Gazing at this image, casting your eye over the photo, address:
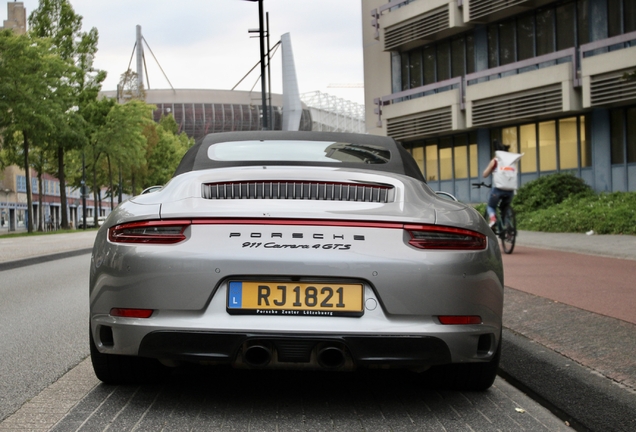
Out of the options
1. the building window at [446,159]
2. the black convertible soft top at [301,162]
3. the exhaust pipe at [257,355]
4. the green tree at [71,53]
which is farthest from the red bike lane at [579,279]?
A: the green tree at [71,53]

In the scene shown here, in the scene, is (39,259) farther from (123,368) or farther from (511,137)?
(511,137)

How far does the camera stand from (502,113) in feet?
99.1

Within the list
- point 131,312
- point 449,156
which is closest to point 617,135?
point 449,156

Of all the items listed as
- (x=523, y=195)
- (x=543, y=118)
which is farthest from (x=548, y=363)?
(x=543, y=118)

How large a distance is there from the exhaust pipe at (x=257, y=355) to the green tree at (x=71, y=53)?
34.8 meters

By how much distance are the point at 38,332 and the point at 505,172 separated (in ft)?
29.5

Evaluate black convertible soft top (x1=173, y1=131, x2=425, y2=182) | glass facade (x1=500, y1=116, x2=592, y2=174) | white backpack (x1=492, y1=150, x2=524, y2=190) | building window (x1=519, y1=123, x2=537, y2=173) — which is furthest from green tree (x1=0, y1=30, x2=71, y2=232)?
black convertible soft top (x1=173, y1=131, x2=425, y2=182)

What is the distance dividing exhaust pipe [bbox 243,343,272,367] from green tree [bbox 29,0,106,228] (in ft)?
114

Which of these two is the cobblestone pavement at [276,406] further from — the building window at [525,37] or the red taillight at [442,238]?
the building window at [525,37]

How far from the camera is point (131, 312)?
145 inches

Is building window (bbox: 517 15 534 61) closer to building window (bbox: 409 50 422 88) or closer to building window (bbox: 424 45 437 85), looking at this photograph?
building window (bbox: 424 45 437 85)

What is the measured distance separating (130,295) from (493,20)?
29811 mm

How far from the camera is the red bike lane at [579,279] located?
278 inches

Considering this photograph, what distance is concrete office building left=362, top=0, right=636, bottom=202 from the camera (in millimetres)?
26406
